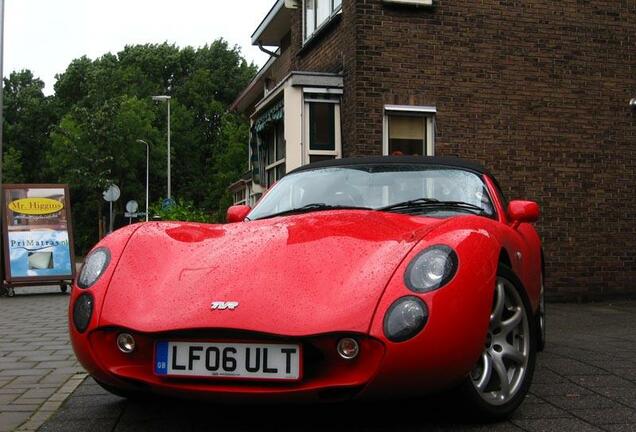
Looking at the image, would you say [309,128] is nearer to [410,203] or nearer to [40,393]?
[410,203]

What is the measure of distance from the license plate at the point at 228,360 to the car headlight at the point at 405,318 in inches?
13.5

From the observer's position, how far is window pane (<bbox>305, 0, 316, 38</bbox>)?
43.7ft

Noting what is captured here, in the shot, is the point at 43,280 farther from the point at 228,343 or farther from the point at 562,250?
the point at 228,343

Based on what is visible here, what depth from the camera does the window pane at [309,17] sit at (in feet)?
43.7

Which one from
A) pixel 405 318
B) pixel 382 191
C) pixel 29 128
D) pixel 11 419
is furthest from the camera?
pixel 29 128

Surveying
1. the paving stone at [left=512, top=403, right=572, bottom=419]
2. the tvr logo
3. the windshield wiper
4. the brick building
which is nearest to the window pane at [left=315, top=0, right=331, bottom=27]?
the brick building

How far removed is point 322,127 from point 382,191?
23.4 feet

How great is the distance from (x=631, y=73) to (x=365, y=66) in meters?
4.29

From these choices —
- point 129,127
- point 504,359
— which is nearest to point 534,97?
point 504,359

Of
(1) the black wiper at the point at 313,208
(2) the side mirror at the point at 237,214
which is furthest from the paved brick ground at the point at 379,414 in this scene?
(2) the side mirror at the point at 237,214

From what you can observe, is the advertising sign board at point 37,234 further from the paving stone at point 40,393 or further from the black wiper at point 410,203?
the black wiper at point 410,203

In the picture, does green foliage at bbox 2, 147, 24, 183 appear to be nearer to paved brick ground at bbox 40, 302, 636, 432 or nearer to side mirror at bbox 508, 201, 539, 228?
paved brick ground at bbox 40, 302, 636, 432

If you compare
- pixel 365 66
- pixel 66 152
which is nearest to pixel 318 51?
pixel 365 66

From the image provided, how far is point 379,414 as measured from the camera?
3.38 metres
